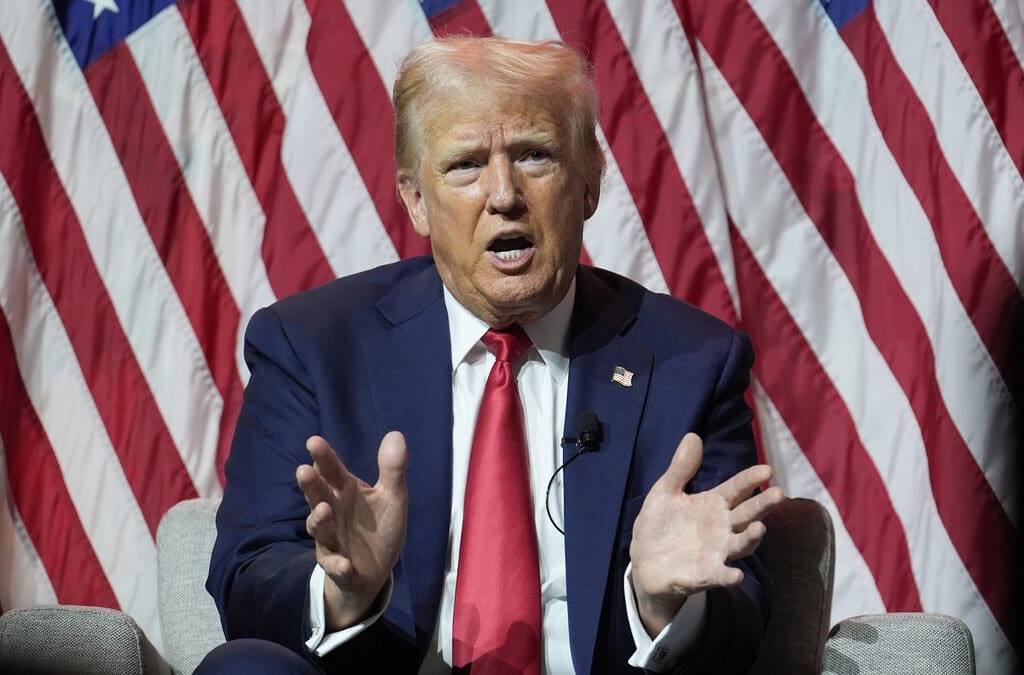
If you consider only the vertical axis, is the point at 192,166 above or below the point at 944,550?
above

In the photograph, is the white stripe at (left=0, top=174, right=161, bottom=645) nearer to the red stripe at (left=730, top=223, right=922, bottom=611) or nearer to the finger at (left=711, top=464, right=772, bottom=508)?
the red stripe at (left=730, top=223, right=922, bottom=611)

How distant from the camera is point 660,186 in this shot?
290cm

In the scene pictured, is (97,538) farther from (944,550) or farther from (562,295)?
(944,550)

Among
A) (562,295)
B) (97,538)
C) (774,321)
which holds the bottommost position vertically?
(97,538)

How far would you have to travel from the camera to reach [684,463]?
1.64 metres

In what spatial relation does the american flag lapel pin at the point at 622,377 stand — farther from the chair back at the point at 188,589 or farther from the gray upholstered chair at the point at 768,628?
the chair back at the point at 188,589

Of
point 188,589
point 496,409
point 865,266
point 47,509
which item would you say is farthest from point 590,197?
point 47,509

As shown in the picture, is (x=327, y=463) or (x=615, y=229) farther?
(x=615, y=229)

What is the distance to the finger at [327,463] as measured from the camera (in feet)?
4.92

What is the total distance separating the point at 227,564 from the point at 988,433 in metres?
1.77

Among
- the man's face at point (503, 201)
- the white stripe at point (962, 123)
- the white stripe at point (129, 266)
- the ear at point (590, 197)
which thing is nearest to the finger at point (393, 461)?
the man's face at point (503, 201)

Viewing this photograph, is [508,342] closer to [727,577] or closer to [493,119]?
[493,119]

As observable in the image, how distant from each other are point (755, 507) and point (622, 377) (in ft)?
1.58

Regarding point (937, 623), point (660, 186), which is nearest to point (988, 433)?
point (660, 186)
